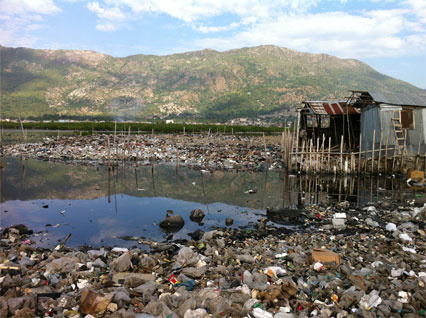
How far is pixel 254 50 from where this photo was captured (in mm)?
138500

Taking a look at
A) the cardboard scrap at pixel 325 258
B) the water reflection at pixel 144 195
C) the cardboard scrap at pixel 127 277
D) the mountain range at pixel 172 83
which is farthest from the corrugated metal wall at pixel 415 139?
the mountain range at pixel 172 83

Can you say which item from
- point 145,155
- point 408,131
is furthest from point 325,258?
point 145,155

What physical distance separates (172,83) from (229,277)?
105m

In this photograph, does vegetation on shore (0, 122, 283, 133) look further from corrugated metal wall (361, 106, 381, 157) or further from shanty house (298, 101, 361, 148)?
corrugated metal wall (361, 106, 381, 157)

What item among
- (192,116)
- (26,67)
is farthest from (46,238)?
(26,67)

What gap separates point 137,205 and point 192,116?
69351 mm

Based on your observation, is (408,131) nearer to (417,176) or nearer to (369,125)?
(369,125)

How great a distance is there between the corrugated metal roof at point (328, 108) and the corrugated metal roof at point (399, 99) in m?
2.47

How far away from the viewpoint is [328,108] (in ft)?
61.3

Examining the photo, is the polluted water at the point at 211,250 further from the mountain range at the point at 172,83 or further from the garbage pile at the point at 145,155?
the mountain range at the point at 172,83

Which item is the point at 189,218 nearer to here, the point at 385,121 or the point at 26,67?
the point at 385,121

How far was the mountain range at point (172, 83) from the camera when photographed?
80.3 m

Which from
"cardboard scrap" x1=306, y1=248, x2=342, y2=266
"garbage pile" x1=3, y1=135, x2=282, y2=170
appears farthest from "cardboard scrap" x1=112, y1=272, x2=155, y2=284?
"garbage pile" x1=3, y1=135, x2=282, y2=170

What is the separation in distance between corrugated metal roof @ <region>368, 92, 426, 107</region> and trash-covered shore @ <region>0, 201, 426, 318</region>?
9372 mm
